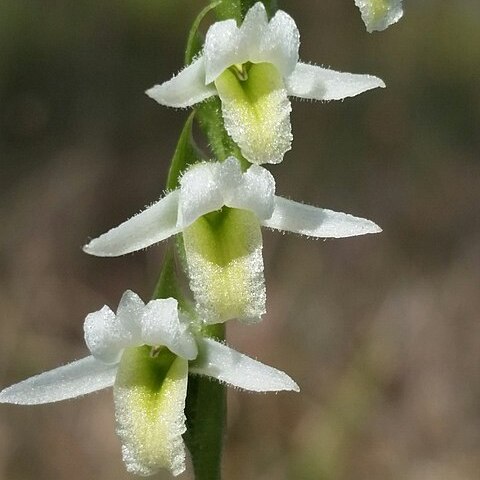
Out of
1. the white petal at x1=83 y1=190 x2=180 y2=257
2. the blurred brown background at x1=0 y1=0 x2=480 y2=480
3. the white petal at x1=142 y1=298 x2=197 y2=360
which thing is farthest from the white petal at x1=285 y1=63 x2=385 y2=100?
the blurred brown background at x1=0 y1=0 x2=480 y2=480

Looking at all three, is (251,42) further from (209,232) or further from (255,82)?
(209,232)

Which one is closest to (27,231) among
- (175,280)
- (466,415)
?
(466,415)

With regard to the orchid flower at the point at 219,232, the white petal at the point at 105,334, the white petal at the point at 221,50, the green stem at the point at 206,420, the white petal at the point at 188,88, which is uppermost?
the white petal at the point at 221,50

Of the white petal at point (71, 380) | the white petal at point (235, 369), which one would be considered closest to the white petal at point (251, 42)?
the white petal at point (235, 369)

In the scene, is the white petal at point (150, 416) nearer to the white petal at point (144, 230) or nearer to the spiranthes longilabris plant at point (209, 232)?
the spiranthes longilabris plant at point (209, 232)

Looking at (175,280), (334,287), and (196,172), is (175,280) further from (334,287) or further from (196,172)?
(334,287)

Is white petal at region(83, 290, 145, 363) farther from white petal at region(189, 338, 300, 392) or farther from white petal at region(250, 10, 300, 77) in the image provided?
white petal at region(250, 10, 300, 77)
